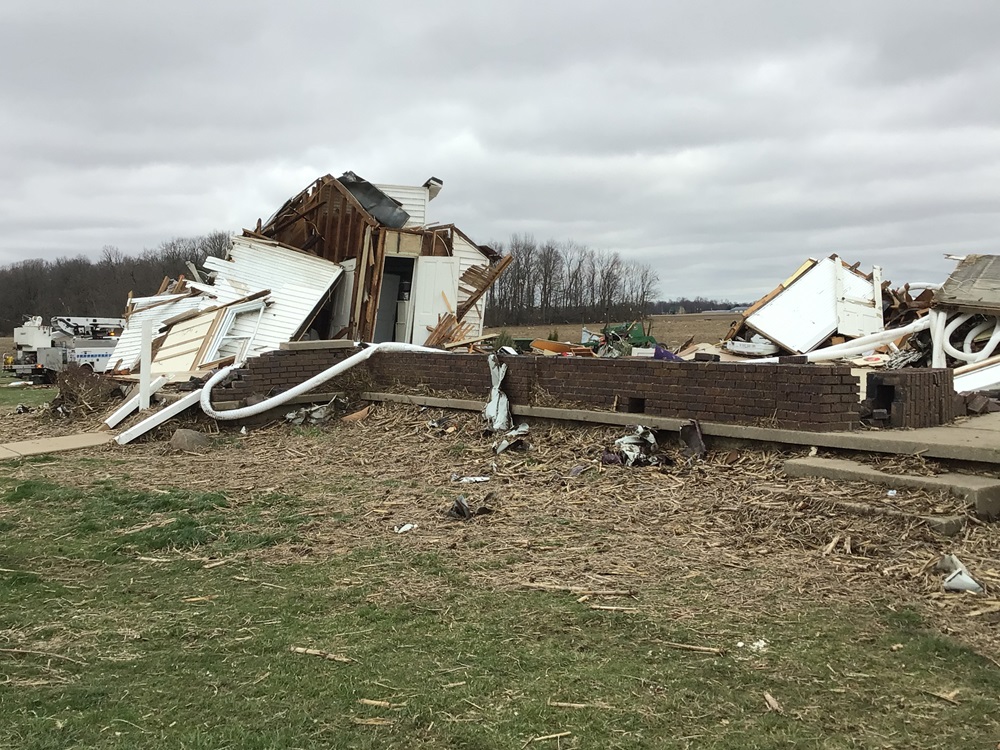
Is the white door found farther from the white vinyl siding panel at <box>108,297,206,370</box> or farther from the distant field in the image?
the distant field

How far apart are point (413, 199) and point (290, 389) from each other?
940 cm

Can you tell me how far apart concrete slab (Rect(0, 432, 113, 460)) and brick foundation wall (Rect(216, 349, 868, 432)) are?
160cm

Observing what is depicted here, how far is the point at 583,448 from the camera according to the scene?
7.48m

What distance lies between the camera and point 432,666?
3.26 meters

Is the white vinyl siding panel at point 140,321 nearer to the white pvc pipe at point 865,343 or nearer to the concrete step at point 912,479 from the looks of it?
the white pvc pipe at point 865,343

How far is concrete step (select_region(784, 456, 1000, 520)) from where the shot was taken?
4.79 m

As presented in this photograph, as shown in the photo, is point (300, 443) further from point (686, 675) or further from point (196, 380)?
point (686, 675)

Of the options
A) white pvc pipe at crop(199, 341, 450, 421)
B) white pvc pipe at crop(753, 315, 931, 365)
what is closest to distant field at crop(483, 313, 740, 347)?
white pvc pipe at crop(753, 315, 931, 365)

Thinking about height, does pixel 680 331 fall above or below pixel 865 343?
above

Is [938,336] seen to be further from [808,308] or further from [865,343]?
[808,308]

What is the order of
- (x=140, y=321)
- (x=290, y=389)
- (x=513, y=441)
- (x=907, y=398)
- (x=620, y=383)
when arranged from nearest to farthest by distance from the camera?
(x=907, y=398), (x=620, y=383), (x=513, y=441), (x=290, y=389), (x=140, y=321)

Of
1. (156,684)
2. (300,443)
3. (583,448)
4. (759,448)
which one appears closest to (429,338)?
(300,443)

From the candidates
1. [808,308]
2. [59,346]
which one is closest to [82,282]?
[59,346]

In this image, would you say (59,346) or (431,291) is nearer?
(431,291)
